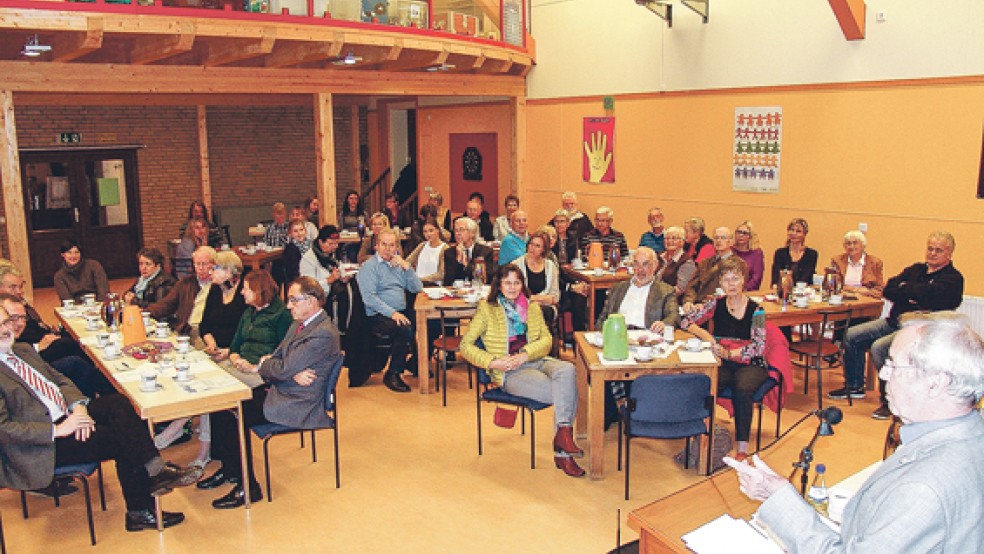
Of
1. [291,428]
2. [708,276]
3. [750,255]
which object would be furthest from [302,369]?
[750,255]

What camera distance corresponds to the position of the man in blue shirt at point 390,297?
24.3 feet

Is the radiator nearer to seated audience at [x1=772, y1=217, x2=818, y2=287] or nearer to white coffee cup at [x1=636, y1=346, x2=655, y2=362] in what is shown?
seated audience at [x1=772, y1=217, x2=818, y2=287]

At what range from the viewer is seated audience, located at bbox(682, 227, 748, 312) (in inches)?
276

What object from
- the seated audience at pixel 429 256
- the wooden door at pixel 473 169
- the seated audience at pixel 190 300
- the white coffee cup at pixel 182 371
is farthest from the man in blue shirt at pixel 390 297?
the wooden door at pixel 473 169

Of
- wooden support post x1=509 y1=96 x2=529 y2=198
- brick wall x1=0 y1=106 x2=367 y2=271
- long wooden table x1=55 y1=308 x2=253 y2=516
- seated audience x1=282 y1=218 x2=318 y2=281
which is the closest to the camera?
long wooden table x1=55 y1=308 x2=253 y2=516

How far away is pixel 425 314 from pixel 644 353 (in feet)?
8.15

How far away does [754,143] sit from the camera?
31.3 feet

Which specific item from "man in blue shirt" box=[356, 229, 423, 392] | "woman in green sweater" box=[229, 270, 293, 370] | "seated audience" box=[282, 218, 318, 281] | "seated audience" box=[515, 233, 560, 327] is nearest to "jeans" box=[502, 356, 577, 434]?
"woman in green sweater" box=[229, 270, 293, 370]

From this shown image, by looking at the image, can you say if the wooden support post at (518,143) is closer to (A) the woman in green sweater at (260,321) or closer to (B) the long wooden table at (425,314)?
(B) the long wooden table at (425,314)

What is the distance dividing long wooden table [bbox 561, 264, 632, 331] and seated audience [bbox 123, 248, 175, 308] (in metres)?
3.93

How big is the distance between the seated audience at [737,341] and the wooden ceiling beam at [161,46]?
5.47m

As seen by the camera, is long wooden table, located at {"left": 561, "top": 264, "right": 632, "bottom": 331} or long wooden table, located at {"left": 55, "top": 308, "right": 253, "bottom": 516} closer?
long wooden table, located at {"left": 55, "top": 308, "right": 253, "bottom": 516}

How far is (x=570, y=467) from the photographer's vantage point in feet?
18.2

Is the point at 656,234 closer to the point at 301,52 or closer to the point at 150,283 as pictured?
the point at 301,52
